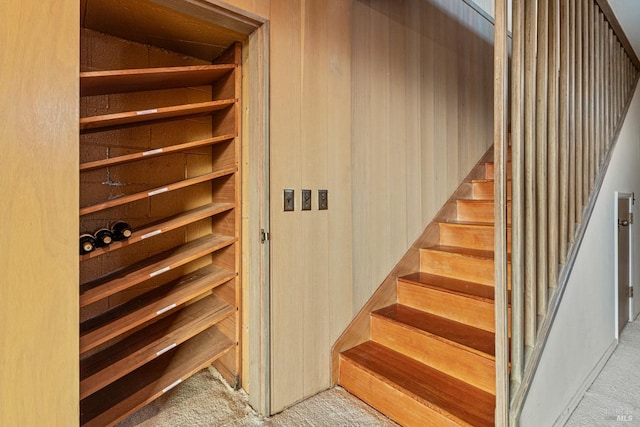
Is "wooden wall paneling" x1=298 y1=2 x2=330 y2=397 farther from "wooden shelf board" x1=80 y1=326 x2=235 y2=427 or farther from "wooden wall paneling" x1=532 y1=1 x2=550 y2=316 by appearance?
"wooden wall paneling" x1=532 y1=1 x2=550 y2=316

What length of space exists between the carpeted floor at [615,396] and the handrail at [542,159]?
26.3 inches

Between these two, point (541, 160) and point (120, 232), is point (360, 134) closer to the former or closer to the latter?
point (541, 160)

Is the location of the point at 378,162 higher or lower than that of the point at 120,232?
higher

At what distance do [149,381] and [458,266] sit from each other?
6.57ft

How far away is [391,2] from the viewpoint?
7.47 ft

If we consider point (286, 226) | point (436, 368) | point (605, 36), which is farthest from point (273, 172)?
point (605, 36)

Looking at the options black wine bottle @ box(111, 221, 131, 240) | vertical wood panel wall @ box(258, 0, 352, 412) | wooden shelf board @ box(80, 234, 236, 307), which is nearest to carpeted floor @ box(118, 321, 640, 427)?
vertical wood panel wall @ box(258, 0, 352, 412)

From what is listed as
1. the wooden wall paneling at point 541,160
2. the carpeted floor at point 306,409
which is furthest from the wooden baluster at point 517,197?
the carpeted floor at point 306,409

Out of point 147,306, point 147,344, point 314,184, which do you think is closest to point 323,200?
point 314,184

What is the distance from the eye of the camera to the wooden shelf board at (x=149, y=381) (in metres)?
1.47

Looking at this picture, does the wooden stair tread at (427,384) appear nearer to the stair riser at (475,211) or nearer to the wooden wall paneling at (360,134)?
the wooden wall paneling at (360,134)
